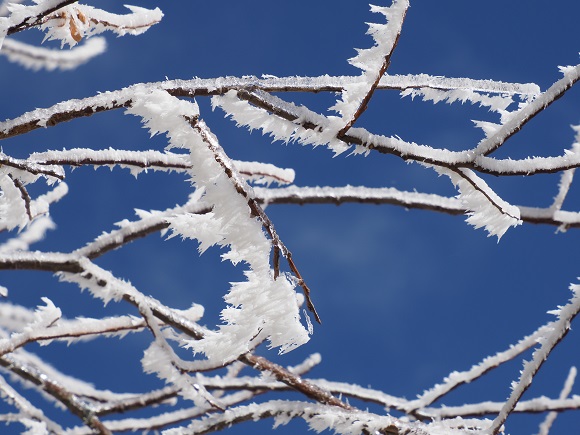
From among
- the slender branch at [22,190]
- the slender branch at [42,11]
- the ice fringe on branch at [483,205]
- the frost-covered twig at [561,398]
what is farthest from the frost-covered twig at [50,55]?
the frost-covered twig at [561,398]

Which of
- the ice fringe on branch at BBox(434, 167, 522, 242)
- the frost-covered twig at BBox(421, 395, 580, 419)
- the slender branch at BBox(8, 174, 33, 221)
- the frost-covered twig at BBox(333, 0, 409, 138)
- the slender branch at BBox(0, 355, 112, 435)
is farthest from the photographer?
the frost-covered twig at BBox(421, 395, 580, 419)

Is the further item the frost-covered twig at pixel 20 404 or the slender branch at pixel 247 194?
the frost-covered twig at pixel 20 404

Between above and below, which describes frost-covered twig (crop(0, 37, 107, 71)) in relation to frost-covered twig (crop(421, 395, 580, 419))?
above

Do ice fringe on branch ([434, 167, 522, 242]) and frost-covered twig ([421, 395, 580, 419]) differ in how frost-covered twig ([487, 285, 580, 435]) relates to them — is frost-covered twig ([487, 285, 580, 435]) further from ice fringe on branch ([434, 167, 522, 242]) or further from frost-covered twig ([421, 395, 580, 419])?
frost-covered twig ([421, 395, 580, 419])

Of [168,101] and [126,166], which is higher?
[126,166]

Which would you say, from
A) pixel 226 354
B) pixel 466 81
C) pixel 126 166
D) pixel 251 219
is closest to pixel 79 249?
pixel 126 166

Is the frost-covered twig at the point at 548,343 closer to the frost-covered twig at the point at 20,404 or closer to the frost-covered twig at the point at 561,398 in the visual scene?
the frost-covered twig at the point at 561,398

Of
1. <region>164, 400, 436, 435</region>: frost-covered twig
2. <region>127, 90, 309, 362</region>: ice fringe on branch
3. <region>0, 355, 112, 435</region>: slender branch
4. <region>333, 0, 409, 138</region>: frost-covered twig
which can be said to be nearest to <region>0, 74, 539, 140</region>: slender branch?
<region>127, 90, 309, 362</region>: ice fringe on branch

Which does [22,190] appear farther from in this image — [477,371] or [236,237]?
[477,371]

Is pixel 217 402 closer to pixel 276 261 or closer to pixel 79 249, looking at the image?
pixel 79 249
